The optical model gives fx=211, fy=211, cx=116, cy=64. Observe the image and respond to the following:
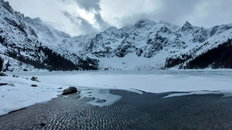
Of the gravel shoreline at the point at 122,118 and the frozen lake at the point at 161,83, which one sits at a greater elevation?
the frozen lake at the point at 161,83

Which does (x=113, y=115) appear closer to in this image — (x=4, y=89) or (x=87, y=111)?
(x=87, y=111)

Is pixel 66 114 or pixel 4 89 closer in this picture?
pixel 66 114

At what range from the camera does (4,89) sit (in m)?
35.6

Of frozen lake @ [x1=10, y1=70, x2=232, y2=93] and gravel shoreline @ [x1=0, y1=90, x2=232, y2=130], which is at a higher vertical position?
frozen lake @ [x1=10, y1=70, x2=232, y2=93]

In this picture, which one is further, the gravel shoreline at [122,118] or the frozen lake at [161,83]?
the frozen lake at [161,83]

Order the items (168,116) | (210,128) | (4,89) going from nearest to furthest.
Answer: (210,128) < (168,116) < (4,89)

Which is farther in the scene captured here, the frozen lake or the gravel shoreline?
the frozen lake

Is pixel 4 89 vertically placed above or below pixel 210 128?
above

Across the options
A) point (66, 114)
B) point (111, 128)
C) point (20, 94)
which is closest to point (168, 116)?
point (111, 128)

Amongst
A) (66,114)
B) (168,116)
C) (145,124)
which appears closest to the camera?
(145,124)

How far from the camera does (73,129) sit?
69.7 feet

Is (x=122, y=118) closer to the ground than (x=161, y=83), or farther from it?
closer to the ground

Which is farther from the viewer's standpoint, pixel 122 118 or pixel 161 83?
pixel 161 83

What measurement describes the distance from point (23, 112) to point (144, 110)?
55.0ft
